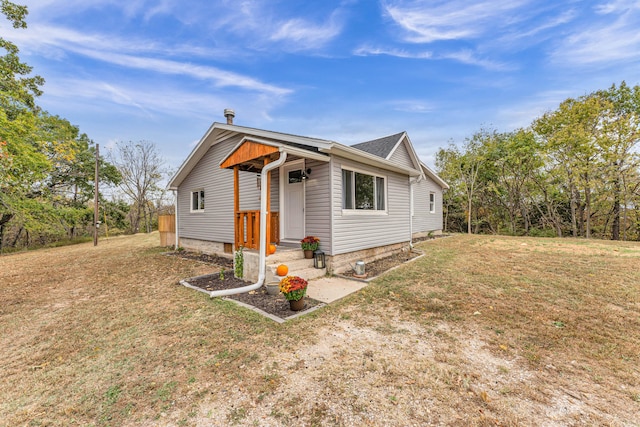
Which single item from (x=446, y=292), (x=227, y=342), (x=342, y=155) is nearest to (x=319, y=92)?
(x=342, y=155)

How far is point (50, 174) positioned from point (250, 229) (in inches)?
709

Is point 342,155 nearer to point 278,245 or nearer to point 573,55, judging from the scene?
point 278,245

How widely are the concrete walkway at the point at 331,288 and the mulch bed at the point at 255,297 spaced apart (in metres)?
0.26

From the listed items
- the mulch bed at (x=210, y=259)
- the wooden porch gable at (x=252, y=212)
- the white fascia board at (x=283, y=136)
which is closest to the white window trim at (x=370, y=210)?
the white fascia board at (x=283, y=136)

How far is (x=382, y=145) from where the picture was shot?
10.4 metres

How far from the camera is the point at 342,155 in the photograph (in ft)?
20.0

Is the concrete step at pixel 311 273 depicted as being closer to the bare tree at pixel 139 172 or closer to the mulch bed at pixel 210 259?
the mulch bed at pixel 210 259

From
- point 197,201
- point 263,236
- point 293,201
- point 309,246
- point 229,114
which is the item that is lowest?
point 309,246

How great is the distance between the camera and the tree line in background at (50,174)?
8.84 metres

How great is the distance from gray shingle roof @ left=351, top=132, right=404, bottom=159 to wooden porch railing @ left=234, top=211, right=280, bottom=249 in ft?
17.2

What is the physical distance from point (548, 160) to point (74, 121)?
31477mm

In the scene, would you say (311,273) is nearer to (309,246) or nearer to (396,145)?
(309,246)

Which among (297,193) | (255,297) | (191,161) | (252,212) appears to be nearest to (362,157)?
(297,193)

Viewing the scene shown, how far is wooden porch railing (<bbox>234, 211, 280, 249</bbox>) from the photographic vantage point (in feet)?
19.5
